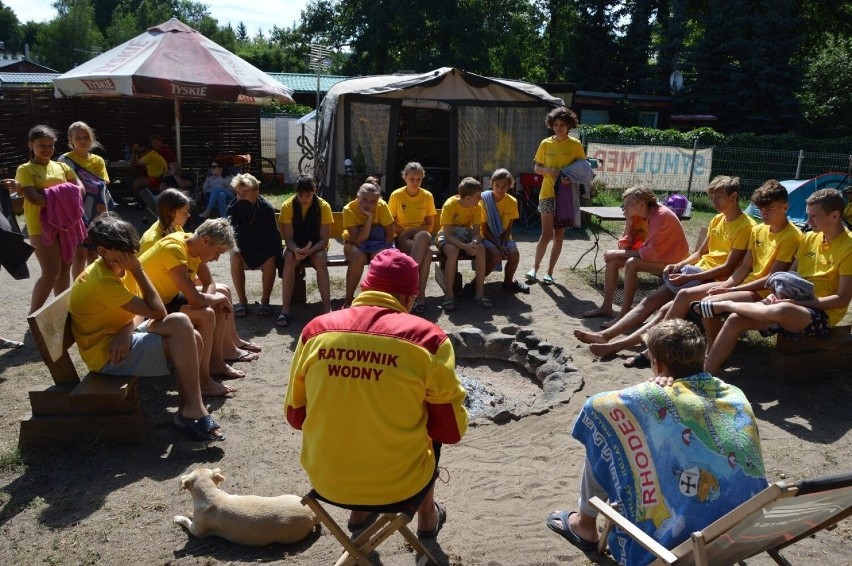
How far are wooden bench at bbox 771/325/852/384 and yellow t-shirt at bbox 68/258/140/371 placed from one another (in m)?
4.44

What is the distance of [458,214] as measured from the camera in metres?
7.07

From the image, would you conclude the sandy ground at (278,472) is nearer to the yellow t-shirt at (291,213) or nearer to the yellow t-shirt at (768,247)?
the yellow t-shirt at (768,247)

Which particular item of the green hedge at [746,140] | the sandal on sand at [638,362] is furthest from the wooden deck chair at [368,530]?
the green hedge at [746,140]

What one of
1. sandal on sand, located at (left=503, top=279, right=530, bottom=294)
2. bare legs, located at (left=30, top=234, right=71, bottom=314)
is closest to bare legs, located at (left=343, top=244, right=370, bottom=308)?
sandal on sand, located at (left=503, top=279, right=530, bottom=294)

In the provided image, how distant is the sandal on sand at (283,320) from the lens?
627cm

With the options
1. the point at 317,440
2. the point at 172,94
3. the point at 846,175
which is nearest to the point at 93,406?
the point at 317,440

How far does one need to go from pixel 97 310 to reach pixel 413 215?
146 inches

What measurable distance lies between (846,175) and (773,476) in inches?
386

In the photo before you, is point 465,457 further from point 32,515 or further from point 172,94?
point 172,94

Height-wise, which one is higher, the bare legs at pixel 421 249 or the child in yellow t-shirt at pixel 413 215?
the child in yellow t-shirt at pixel 413 215

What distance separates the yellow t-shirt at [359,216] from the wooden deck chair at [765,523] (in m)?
4.66

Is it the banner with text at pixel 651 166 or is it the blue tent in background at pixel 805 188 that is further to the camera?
the banner with text at pixel 651 166

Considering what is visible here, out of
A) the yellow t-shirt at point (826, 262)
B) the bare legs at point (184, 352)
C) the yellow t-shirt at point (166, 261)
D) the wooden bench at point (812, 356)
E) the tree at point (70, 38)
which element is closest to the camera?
the bare legs at point (184, 352)

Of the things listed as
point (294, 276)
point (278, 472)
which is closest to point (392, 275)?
point (278, 472)
